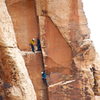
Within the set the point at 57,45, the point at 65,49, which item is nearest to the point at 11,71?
the point at 57,45

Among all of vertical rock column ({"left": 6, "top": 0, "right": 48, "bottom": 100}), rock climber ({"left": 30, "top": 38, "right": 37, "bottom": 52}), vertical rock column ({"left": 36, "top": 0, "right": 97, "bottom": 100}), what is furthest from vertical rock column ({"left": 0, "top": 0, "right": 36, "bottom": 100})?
vertical rock column ({"left": 36, "top": 0, "right": 97, "bottom": 100})

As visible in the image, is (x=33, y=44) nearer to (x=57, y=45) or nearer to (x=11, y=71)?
(x=57, y=45)

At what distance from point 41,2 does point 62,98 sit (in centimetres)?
435

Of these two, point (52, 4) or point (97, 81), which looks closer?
point (52, 4)

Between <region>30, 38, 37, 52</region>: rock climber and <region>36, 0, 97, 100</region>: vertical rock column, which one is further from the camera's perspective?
<region>36, 0, 97, 100</region>: vertical rock column

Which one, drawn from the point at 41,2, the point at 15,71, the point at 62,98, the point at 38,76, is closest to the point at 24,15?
the point at 41,2

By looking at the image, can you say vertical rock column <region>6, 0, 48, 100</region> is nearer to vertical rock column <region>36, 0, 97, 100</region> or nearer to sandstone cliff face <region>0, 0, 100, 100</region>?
sandstone cliff face <region>0, 0, 100, 100</region>

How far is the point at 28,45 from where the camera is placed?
1207cm

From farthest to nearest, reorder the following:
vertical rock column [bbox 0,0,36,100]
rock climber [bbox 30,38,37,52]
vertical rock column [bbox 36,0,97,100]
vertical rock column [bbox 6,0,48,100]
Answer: vertical rock column [bbox 36,0,97,100] → rock climber [bbox 30,38,37,52] → vertical rock column [bbox 6,0,48,100] → vertical rock column [bbox 0,0,36,100]

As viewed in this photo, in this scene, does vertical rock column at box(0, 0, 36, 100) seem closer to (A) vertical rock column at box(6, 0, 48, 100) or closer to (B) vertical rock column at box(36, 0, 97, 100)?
(A) vertical rock column at box(6, 0, 48, 100)

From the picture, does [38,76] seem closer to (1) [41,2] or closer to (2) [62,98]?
(2) [62,98]

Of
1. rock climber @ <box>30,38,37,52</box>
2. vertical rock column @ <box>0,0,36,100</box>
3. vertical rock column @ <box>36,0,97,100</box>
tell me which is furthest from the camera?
vertical rock column @ <box>36,0,97,100</box>

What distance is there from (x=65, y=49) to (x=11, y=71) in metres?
5.68

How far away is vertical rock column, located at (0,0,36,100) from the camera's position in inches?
275
